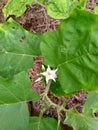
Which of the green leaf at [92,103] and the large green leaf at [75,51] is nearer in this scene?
the large green leaf at [75,51]

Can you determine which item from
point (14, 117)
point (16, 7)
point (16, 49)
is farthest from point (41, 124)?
point (16, 7)

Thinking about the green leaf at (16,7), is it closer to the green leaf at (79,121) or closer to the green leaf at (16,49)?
the green leaf at (16,49)

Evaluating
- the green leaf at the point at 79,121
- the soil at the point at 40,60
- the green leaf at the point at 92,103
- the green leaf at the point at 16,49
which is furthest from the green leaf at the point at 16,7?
the green leaf at the point at 79,121

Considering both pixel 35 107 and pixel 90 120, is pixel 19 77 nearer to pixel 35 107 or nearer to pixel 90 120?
pixel 90 120

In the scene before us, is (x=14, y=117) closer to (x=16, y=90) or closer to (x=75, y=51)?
(x=16, y=90)

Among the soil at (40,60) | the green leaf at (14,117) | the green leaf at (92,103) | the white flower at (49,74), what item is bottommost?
the soil at (40,60)

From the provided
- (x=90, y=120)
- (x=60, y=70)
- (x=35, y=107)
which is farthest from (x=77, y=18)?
(x=35, y=107)

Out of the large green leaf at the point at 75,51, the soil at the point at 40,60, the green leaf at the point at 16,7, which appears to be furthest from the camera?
the soil at the point at 40,60
